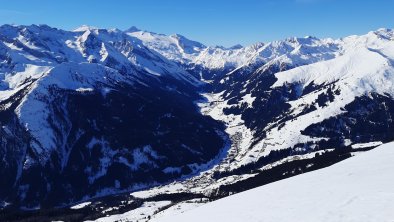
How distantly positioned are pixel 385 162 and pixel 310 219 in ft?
116

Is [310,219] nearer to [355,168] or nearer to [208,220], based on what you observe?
[208,220]

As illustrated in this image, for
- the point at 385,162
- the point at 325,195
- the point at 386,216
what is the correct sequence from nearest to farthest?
the point at 386,216, the point at 325,195, the point at 385,162

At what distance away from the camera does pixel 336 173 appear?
83812mm

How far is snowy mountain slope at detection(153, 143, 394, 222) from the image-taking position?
169ft

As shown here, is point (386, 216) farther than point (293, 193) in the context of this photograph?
No

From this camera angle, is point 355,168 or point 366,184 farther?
point 355,168

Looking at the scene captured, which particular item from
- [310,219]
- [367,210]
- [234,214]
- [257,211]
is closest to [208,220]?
[234,214]

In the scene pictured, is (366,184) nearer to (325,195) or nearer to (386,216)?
(325,195)

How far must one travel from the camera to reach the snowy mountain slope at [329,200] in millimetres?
51375

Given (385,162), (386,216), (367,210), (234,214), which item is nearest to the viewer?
(386,216)

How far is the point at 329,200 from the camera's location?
59438 millimetres

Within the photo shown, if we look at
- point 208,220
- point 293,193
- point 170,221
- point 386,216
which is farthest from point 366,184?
point 170,221

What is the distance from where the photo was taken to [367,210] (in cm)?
4984

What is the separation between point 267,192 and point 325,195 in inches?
774
